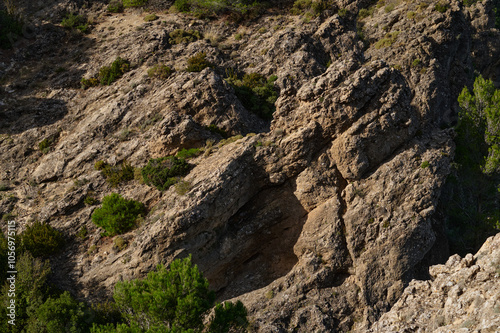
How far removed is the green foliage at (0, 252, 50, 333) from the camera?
19.1 m

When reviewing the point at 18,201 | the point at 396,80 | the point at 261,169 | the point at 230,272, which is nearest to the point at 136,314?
the point at 230,272

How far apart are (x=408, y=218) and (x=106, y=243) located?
55.4 ft

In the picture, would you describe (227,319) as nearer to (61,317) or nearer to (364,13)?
(61,317)

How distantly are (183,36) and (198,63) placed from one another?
5681 mm

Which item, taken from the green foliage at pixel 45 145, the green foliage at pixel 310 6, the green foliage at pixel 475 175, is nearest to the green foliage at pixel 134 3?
the green foliage at pixel 310 6

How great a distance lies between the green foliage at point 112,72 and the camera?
3306 centimetres

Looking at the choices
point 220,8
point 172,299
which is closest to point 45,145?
point 172,299

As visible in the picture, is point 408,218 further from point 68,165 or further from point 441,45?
point 68,165

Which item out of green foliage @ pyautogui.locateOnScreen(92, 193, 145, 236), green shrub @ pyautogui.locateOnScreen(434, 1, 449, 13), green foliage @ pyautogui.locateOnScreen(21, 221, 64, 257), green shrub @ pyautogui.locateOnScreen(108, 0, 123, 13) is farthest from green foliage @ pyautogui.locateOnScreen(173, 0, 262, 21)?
green foliage @ pyautogui.locateOnScreen(21, 221, 64, 257)

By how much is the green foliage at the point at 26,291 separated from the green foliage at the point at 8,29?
2413 centimetres

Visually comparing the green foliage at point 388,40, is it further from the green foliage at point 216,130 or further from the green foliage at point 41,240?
the green foliage at point 41,240

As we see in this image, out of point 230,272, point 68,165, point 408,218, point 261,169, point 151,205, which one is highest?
point 68,165

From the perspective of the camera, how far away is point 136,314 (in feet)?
54.4

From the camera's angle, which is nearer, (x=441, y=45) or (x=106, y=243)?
(x=106, y=243)
